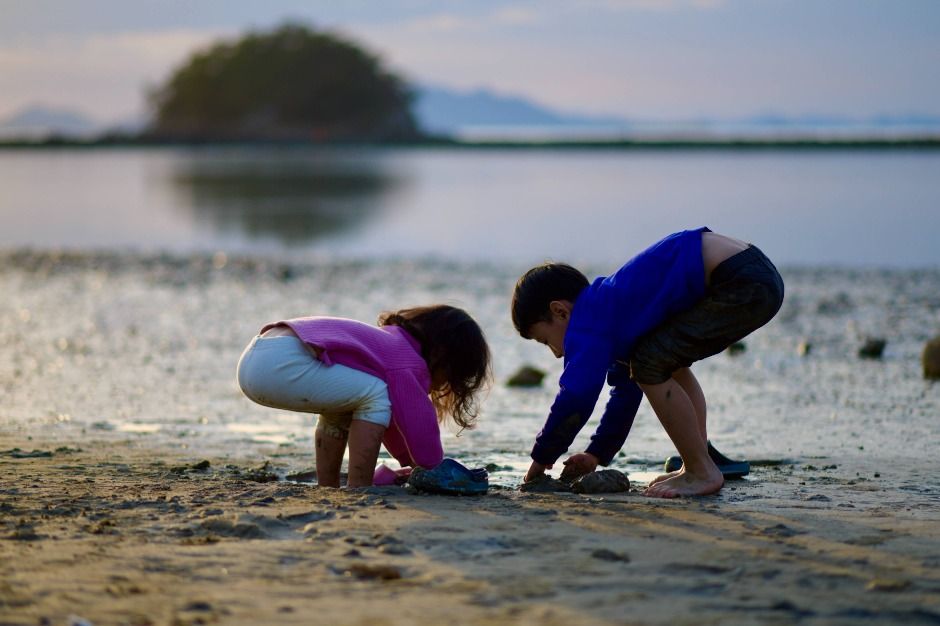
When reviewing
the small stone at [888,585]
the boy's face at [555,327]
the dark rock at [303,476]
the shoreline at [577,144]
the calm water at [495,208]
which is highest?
the shoreline at [577,144]

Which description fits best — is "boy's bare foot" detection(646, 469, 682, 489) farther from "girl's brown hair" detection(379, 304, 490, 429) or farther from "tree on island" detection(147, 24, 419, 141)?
"tree on island" detection(147, 24, 419, 141)

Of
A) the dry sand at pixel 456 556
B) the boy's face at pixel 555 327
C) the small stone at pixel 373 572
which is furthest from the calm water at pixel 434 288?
the small stone at pixel 373 572

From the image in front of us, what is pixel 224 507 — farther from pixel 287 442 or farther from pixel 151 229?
pixel 151 229

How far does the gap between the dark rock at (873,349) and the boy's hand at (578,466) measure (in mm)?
3837

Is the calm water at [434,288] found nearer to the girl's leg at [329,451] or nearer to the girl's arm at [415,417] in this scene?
the girl's arm at [415,417]

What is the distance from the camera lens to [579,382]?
4.17 metres

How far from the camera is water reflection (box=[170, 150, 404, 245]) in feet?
68.8

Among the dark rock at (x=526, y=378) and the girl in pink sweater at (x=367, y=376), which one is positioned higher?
the girl in pink sweater at (x=367, y=376)

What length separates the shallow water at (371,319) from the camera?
5512 mm

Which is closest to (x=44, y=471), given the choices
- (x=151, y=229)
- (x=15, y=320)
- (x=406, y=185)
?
(x=15, y=320)

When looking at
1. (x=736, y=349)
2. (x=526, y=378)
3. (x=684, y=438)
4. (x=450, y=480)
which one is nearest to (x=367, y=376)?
(x=450, y=480)

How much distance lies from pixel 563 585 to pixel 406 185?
1242 inches

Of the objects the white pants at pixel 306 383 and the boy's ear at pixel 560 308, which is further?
the boy's ear at pixel 560 308

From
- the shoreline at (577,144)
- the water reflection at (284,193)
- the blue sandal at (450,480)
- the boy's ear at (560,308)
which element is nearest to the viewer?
the blue sandal at (450,480)
